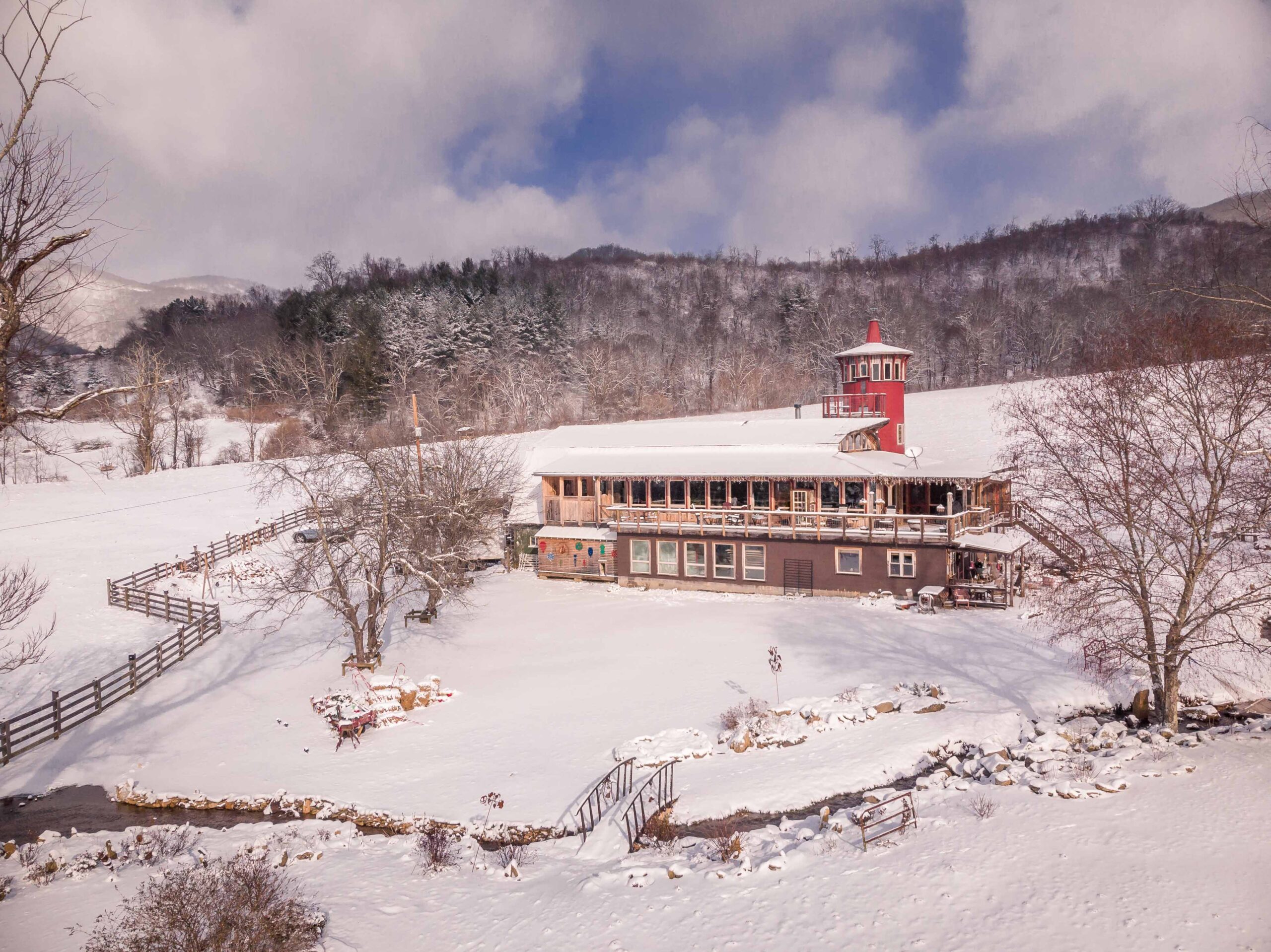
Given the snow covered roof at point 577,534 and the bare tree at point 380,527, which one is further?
the snow covered roof at point 577,534

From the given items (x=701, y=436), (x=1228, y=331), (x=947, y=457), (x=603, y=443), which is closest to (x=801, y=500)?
(x=701, y=436)

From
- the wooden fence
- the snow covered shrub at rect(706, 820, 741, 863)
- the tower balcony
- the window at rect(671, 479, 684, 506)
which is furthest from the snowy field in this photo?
the tower balcony

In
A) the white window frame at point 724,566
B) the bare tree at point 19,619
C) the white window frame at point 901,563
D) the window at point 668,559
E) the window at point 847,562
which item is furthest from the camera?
the window at point 668,559

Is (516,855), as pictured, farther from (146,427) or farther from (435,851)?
(146,427)

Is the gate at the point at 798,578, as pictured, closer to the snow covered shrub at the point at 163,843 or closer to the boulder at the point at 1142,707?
the boulder at the point at 1142,707

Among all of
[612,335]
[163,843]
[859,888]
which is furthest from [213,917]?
[612,335]

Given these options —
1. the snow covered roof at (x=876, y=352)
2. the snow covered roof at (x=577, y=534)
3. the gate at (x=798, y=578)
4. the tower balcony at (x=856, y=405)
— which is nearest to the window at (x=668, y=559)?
the snow covered roof at (x=577, y=534)

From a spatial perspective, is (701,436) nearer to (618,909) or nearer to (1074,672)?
(1074,672)
